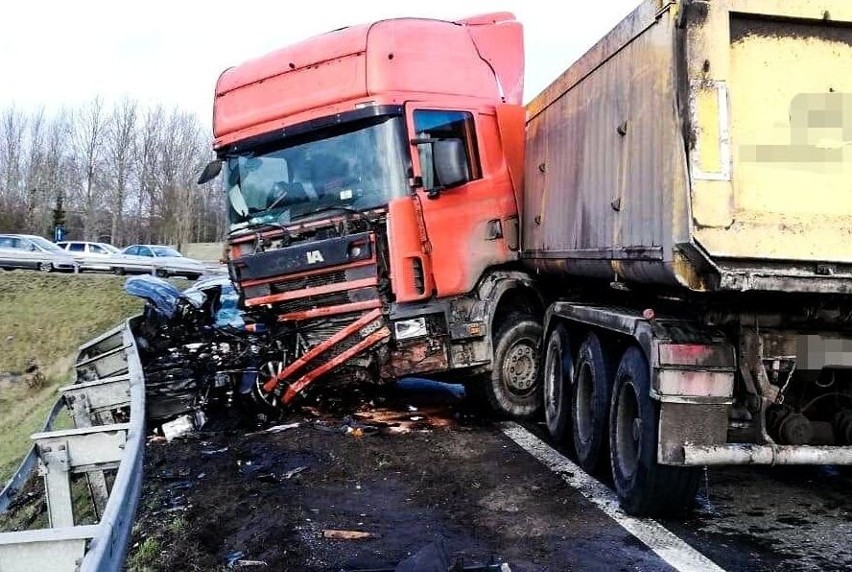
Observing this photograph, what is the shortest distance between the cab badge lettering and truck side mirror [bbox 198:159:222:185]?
1.53 metres

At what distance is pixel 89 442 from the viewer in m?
4.83

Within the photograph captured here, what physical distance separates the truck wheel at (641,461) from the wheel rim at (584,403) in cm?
86

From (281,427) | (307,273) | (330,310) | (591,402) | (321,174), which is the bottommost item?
(281,427)

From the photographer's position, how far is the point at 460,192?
290 inches

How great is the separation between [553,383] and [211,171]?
A: 13.2ft

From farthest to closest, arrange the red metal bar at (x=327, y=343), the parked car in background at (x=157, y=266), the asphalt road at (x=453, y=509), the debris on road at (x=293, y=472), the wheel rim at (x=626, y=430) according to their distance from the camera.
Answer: the parked car in background at (x=157, y=266) < the red metal bar at (x=327, y=343) < the debris on road at (x=293, y=472) < the wheel rim at (x=626, y=430) < the asphalt road at (x=453, y=509)

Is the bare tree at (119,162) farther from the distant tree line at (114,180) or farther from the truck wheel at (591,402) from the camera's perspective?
the truck wheel at (591,402)

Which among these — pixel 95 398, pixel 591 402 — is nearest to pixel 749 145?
pixel 591 402

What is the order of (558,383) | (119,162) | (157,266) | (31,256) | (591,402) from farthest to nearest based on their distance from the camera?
(119,162), (157,266), (31,256), (558,383), (591,402)

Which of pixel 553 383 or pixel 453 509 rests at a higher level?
pixel 553 383

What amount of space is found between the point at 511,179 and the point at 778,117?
13.3 feet

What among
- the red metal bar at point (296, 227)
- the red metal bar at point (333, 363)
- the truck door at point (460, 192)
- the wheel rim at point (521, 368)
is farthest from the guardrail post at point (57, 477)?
the wheel rim at point (521, 368)

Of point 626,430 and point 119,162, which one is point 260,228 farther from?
point 119,162

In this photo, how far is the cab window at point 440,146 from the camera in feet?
23.1
